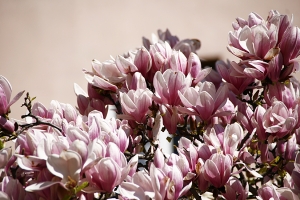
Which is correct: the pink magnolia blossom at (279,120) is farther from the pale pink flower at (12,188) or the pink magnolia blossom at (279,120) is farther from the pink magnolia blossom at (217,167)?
the pale pink flower at (12,188)

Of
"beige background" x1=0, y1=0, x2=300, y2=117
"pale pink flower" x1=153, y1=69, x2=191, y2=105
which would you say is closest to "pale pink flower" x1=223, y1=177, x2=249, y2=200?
"pale pink flower" x1=153, y1=69, x2=191, y2=105

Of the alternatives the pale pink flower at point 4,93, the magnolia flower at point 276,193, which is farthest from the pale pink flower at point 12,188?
the magnolia flower at point 276,193

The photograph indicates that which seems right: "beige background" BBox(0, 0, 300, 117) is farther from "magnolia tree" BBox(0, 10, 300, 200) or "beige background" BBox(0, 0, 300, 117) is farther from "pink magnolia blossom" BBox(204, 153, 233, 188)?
"pink magnolia blossom" BBox(204, 153, 233, 188)

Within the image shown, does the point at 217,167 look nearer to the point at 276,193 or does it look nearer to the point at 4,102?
the point at 276,193

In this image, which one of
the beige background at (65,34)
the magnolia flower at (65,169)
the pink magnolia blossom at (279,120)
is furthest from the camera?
the beige background at (65,34)

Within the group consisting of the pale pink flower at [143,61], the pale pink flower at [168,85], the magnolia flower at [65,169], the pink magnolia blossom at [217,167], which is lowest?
the pink magnolia blossom at [217,167]

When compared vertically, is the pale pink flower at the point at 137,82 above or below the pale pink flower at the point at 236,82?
above

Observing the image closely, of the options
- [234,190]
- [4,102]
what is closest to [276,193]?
[234,190]
